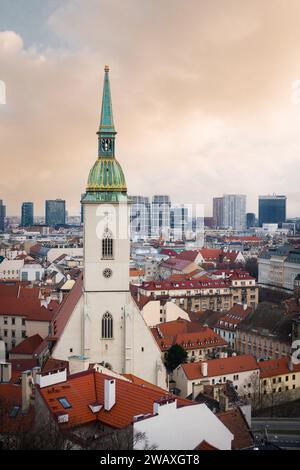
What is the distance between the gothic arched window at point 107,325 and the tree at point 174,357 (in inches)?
180

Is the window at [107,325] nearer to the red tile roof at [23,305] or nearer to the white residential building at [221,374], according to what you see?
the white residential building at [221,374]

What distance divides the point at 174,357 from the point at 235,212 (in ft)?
188

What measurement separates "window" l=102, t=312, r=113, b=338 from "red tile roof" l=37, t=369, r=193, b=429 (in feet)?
13.7

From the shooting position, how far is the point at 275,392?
55.7ft

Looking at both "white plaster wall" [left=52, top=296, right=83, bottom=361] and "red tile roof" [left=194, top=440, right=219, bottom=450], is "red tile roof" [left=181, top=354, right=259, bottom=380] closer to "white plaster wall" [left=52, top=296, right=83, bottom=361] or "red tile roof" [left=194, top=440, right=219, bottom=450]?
"white plaster wall" [left=52, top=296, right=83, bottom=361]

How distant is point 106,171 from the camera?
559 inches

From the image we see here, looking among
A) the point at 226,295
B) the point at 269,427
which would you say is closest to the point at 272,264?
the point at 226,295

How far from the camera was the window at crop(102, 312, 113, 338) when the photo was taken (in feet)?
47.0

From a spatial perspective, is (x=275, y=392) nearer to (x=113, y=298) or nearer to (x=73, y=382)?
(x=113, y=298)

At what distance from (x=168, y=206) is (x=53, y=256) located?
14260mm

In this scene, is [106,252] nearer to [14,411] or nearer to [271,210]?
[14,411]

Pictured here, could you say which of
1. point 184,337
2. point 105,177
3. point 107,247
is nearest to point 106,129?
point 105,177

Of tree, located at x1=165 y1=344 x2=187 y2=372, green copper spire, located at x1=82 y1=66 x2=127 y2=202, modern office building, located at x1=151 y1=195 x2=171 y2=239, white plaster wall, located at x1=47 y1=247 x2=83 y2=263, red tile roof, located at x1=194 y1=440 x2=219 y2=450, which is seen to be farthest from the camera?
modern office building, located at x1=151 y1=195 x2=171 y2=239

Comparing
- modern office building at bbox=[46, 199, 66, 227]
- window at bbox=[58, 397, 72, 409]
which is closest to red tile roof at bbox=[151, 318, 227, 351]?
window at bbox=[58, 397, 72, 409]
